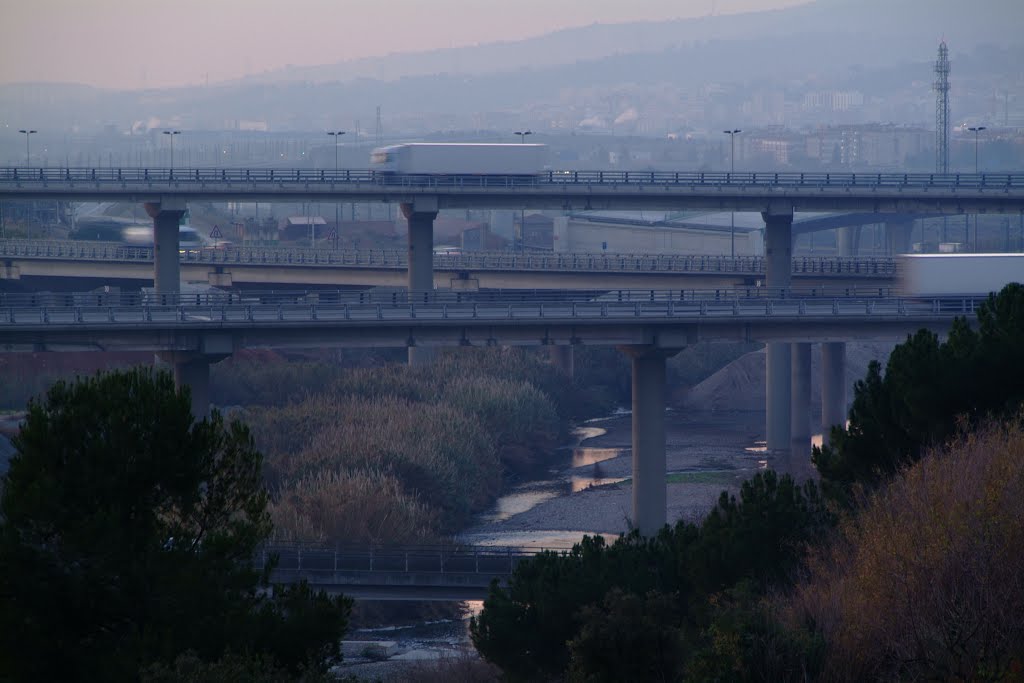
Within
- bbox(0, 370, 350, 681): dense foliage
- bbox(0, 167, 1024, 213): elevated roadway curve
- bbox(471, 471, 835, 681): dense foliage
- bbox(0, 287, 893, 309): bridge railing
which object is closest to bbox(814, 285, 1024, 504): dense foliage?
bbox(471, 471, 835, 681): dense foliage

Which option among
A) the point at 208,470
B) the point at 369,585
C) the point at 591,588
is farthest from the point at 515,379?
the point at 208,470

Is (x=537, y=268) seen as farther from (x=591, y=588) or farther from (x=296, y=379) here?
(x=591, y=588)

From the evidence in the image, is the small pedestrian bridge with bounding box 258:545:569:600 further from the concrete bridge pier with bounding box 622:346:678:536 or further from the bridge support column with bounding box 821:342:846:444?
the bridge support column with bounding box 821:342:846:444

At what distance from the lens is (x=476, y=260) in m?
87.9

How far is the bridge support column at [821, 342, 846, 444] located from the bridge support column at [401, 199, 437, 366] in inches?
799

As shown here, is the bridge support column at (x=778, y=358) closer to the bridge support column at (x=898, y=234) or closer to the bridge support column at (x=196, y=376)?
the bridge support column at (x=196, y=376)

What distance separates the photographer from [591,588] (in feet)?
90.2

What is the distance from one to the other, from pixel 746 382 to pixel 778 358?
13.7 m

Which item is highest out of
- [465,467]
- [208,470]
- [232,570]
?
[208,470]

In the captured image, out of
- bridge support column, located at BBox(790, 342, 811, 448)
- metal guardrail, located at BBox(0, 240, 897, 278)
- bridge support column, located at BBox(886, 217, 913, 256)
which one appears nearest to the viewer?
bridge support column, located at BBox(790, 342, 811, 448)

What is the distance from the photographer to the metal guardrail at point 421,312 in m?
49.1

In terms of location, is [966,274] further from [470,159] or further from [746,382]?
[746,382]

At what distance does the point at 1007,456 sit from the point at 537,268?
209ft

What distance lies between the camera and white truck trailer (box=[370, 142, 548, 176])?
74.9 metres
